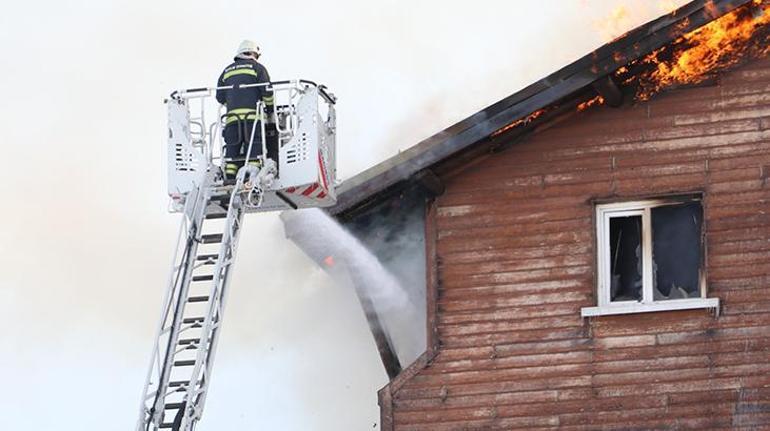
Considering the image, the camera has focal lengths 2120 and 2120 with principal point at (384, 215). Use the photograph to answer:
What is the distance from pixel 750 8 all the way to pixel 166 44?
8.64 m

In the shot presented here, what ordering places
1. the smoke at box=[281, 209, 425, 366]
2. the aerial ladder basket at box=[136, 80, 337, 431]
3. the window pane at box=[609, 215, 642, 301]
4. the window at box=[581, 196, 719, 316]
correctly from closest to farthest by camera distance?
the aerial ladder basket at box=[136, 80, 337, 431], the window at box=[581, 196, 719, 316], the window pane at box=[609, 215, 642, 301], the smoke at box=[281, 209, 425, 366]

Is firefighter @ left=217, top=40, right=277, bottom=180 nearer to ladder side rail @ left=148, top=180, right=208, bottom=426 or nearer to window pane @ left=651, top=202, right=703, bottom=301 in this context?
ladder side rail @ left=148, top=180, right=208, bottom=426

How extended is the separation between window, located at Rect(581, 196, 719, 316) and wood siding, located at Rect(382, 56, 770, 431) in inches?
4.8

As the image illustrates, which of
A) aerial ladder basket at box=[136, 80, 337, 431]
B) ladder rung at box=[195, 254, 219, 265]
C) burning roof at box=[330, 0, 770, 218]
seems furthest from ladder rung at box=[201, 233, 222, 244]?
burning roof at box=[330, 0, 770, 218]

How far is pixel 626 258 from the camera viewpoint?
774 inches

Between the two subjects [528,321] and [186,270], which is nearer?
[186,270]

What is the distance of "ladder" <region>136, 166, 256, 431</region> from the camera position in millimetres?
17109

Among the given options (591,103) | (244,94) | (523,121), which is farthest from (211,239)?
(591,103)

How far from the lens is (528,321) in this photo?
64.0ft

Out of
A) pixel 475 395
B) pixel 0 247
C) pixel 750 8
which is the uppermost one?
pixel 750 8

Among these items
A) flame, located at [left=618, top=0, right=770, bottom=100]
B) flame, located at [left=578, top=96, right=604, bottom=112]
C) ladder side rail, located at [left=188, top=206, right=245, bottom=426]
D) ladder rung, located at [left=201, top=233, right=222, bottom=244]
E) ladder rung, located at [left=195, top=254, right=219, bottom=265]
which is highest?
flame, located at [left=618, top=0, right=770, bottom=100]

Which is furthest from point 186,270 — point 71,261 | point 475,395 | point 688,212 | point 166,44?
point 166,44

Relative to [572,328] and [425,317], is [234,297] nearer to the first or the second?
[425,317]

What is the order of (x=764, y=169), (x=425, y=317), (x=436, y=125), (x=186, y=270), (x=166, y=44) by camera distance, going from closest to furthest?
(x=186, y=270) < (x=764, y=169) < (x=425, y=317) < (x=436, y=125) < (x=166, y=44)
